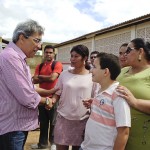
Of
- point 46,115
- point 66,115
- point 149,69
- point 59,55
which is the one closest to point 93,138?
point 149,69

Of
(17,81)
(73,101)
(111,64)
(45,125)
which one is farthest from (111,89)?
(45,125)

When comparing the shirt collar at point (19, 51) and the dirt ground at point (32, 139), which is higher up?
the shirt collar at point (19, 51)

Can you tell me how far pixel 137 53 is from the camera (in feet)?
8.89

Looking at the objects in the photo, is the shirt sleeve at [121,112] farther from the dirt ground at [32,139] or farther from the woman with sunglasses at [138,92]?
the dirt ground at [32,139]

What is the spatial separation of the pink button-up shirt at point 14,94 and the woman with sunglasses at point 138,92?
0.76m

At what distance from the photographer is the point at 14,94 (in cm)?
254

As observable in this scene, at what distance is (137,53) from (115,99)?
20.7 inches

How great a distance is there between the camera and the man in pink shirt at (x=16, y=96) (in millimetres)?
2535

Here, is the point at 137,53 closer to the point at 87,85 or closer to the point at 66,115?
the point at 87,85

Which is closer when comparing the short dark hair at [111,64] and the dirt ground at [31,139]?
the short dark hair at [111,64]

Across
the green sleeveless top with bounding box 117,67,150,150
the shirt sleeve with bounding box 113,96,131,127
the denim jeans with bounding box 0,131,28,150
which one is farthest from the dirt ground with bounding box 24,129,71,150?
the shirt sleeve with bounding box 113,96,131,127

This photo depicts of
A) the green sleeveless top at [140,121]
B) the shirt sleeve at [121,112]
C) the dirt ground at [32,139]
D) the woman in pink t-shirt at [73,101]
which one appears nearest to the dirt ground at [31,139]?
the dirt ground at [32,139]

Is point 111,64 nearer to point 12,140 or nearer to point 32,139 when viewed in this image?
point 12,140

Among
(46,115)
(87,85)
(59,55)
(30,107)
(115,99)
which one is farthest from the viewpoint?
(59,55)
